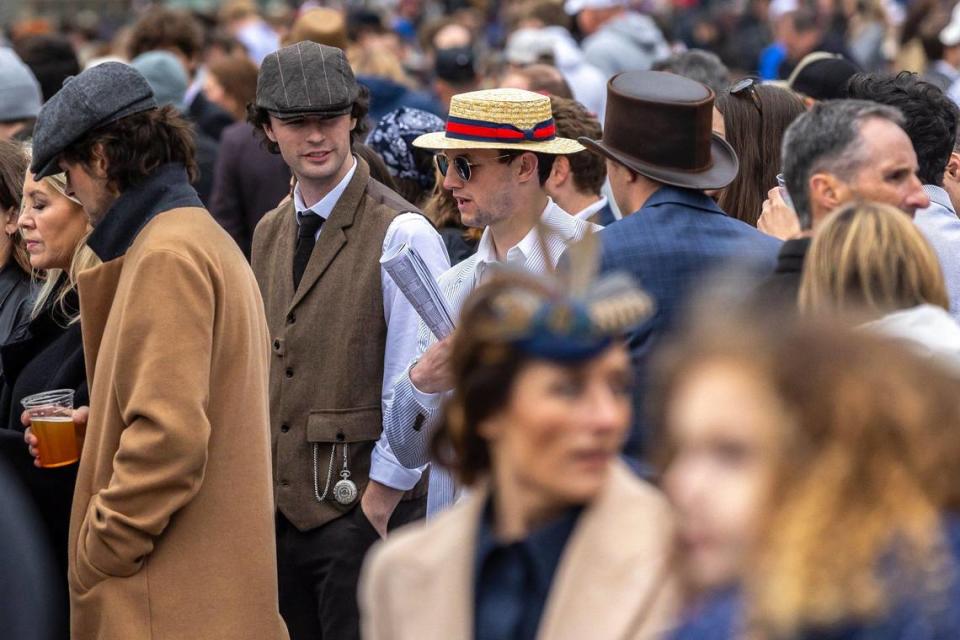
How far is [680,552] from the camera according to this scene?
1.88 metres

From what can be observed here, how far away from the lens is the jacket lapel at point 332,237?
4.59 metres

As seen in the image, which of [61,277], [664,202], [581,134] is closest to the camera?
[664,202]

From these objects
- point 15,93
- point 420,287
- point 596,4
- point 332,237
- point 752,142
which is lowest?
point 596,4

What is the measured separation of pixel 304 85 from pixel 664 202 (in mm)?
1488

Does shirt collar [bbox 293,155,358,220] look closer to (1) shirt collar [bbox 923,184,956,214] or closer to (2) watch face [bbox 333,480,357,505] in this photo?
(2) watch face [bbox 333,480,357,505]

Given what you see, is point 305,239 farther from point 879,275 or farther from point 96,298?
point 879,275

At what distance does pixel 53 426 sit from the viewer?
390 cm

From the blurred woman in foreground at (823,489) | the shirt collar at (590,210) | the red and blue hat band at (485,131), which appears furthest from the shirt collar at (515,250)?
the blurred woman in foreground at (823,489)

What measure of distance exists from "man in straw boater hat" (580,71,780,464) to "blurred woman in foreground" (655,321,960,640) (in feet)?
5.32

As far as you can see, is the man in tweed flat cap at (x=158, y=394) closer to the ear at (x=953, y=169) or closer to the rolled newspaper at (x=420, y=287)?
the rolled newspaper at (x=420, y=287)

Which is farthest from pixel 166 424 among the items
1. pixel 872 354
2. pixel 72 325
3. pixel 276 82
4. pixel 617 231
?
pixel 872 354

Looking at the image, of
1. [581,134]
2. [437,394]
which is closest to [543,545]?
[437,394]

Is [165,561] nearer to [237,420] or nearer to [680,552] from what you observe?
[237,420]

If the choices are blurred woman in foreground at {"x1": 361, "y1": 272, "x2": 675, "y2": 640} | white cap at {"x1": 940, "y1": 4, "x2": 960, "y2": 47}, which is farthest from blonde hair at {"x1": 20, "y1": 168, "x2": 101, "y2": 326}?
white cap at {"x1": 940, "y1": 4, "x2": 960, "y2": 47}
